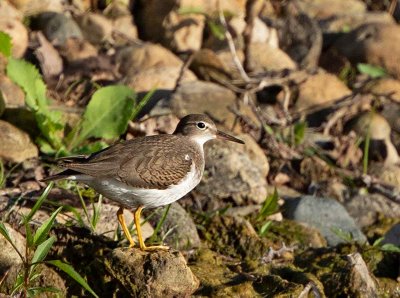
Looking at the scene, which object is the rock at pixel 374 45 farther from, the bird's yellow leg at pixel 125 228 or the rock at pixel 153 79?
the bird's yellow leg at pixel 125 228

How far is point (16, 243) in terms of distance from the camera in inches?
265

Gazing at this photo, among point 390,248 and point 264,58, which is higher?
point 390,248

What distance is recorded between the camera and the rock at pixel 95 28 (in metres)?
12.4

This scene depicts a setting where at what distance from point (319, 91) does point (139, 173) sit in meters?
6.06

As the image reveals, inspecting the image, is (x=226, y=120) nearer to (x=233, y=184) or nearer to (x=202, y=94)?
(x=202, y=94)

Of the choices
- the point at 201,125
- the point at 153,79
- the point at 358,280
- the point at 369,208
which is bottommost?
the point at 369,208

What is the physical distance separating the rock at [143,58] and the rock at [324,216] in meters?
3.26

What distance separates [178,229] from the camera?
788 cm

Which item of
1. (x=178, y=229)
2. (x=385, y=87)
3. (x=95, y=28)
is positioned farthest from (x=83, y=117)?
(x=385, y=87)

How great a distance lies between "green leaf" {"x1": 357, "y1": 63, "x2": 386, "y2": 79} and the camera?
42.1 ft

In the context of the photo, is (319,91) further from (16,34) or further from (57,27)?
(16,34)

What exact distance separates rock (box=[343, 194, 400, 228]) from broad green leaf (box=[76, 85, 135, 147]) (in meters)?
3.13

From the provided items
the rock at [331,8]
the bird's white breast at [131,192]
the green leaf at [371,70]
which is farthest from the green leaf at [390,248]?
the rock at [331,8]

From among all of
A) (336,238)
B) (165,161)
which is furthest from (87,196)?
(336,238)
